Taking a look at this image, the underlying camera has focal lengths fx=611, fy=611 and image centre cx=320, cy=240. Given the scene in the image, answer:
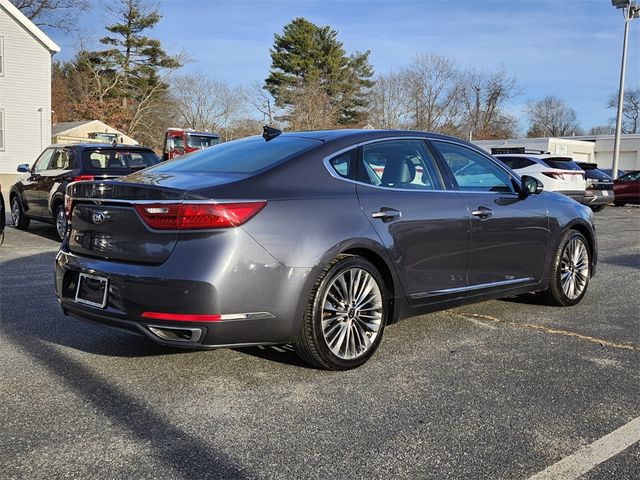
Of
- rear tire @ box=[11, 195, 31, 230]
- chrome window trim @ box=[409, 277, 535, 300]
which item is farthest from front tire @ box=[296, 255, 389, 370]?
rear tire @ box=[11, 195, 31, 230]

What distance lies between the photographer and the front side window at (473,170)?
16.0 feet

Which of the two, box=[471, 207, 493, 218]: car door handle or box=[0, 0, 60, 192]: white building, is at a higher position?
box=[0, 0, 60, 192]: white building

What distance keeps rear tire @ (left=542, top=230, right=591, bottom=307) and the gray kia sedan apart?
73 centimetres

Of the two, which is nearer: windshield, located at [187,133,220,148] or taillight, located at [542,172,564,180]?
taillight, located at [542,172,564,180]

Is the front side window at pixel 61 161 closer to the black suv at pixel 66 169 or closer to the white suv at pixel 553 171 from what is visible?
the black suv at pixel 66 169

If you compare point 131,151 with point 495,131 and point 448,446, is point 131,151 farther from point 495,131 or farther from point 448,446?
point 495,131

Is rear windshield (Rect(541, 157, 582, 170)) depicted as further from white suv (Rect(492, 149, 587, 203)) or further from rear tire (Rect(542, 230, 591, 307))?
rear tire (Rect(542, 230, 591, 307))

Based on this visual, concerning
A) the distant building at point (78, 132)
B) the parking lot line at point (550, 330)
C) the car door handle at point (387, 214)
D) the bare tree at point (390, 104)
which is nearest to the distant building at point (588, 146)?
the bare tree at point (390, 104)

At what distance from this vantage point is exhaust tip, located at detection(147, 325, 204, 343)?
340cm

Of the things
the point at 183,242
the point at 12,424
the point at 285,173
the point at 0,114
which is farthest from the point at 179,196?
the point at 0,114

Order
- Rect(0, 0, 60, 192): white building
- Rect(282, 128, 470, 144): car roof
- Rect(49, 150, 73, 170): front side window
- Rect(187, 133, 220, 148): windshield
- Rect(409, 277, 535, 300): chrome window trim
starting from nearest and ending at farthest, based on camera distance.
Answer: Rect(282, 128, 470, 144): car roof, Rect(409, 277, 535, 300): chrome window trim, Rect(49, 150, 73, 170): front side window, Rect(0, 0, 60, 192): white building, Rect(187, 133, 220, 148): windshield

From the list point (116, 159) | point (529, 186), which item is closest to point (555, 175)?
point (116, 159)

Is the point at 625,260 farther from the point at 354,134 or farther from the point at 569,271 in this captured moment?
the point at 354,134

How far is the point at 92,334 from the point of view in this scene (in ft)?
15.3
